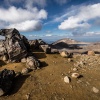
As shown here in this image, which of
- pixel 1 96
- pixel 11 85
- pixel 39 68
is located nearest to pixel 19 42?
pixel 39 68

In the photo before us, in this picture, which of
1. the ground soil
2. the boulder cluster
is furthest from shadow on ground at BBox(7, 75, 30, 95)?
the boulder cluster

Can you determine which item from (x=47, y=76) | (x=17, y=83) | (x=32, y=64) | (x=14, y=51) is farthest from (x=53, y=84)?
(x=14, y=51)

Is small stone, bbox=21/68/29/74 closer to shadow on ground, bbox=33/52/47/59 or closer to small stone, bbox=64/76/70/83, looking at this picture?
small stone, bbox=64/76/70/83

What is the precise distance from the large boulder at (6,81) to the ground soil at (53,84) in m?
0.37

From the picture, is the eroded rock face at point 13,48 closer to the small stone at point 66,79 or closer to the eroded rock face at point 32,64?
the eroded rock face at point 32,64

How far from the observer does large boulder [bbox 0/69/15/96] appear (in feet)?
36.6

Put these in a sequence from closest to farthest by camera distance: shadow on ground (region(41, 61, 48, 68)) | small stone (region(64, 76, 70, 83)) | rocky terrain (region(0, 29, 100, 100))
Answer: rocky terrain (region(0, 29, 100, 100)) → small stone (region(64, 76, 70, 83)) → shadow on ground (region(41, 61, 48, 68))

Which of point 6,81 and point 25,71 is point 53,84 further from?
point 6,81

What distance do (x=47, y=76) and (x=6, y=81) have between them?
12.5ft

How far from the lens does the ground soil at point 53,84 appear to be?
1120cm

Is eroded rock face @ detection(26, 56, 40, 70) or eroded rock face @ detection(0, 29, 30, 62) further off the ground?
eroded rock face @ detection(0, 29, 30, 62)

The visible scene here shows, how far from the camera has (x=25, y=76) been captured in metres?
13.8

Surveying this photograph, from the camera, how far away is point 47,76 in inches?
550

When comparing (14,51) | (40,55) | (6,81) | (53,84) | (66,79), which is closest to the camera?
(6,81)
